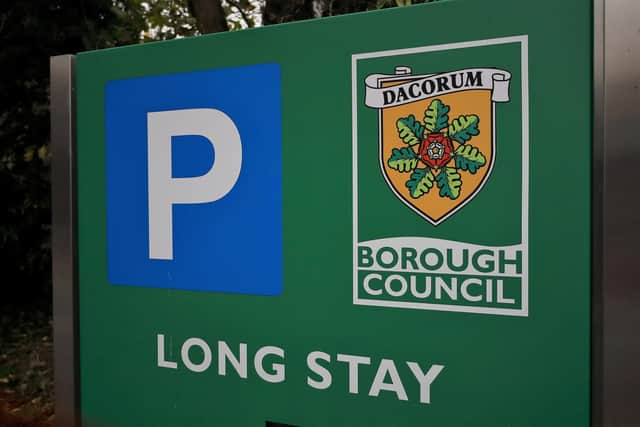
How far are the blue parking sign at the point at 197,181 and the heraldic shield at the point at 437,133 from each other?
35cm

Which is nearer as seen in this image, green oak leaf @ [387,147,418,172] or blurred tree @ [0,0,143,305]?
green oak leaf @ [387,147,418,172]

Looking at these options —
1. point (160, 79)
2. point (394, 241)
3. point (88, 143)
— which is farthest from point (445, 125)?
point (88, 143)

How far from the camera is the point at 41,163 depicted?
5.92 metres

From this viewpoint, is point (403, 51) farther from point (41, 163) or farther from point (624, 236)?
point (41, 163)

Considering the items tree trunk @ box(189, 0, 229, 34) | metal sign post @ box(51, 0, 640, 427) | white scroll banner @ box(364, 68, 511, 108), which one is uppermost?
tree trunk @ box(189, 0, 229, 34)

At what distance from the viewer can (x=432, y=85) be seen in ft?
5.64

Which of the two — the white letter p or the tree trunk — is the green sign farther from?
the tree trunk

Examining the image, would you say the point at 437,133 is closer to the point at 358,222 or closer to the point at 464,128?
the point at 464,128

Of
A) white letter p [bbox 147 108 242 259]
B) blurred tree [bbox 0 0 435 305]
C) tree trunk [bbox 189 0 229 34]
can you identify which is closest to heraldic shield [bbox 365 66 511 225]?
white letter p [bbox 147 108 242 259]

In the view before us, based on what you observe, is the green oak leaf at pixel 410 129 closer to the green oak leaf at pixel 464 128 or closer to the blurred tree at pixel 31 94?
the green oak leaf at pixel 464 128

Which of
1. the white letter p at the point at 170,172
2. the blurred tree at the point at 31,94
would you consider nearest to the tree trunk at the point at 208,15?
the blurred tree at the point at 31,94

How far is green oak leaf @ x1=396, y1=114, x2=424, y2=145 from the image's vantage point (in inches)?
68.3

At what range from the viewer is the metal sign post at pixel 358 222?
1567 millimetres

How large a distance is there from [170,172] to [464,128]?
950 mm
